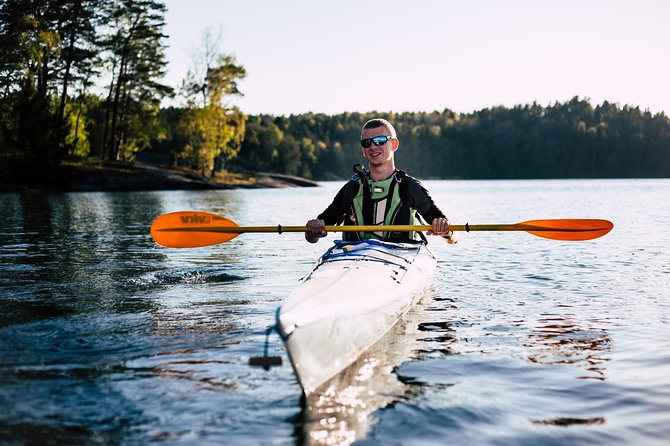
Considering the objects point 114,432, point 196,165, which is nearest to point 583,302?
point 114,432

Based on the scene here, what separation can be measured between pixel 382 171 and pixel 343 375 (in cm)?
298

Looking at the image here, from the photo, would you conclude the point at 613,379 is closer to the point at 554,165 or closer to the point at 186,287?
the point at 186,287

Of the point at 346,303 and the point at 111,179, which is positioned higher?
the point at 346,303

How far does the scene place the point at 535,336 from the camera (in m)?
6.27

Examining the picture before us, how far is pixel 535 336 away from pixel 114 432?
3.91m

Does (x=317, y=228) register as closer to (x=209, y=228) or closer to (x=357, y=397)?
(x=209, y=228)

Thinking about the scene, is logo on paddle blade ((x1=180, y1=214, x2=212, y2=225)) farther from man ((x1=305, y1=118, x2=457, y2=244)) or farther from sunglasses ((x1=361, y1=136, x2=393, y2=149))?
sunglasses ((x1=361, y1=136, x2=393, y2=149))

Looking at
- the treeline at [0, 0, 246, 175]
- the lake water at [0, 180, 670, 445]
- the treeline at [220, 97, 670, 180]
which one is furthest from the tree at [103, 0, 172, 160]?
the treeline at [220, 97, 670, 180]

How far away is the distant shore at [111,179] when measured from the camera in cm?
4191

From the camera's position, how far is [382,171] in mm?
7309

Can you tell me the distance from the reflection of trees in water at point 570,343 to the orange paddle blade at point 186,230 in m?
3.76

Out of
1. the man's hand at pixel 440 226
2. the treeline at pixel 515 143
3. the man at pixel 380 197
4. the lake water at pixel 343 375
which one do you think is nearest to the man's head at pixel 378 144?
the man at pixel 380 197

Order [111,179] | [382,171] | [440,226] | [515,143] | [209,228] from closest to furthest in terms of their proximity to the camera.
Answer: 1. [440,226]
2. [382,171]
3. [209,228]
4. [111,179]
5. [515,143]

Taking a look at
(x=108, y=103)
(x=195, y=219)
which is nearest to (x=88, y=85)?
(x=108, y=103)
